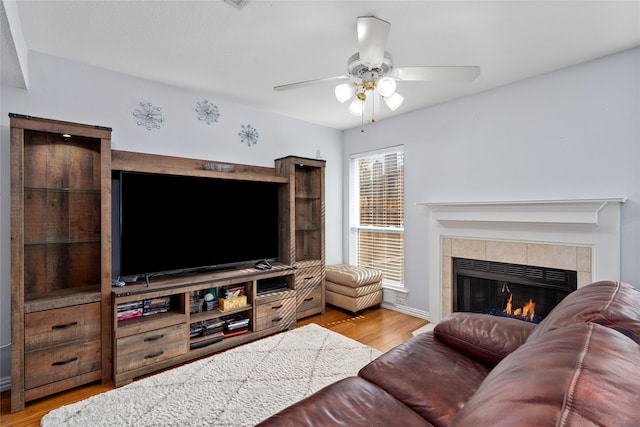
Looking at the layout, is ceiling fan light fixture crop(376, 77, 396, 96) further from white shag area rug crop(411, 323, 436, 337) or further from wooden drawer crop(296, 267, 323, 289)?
white shag area rug crop(411, 323, 436, 337)

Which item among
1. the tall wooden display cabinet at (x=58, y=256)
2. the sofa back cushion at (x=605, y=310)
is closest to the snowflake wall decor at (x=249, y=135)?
the tall wooden display cabinet at (x=58, y=256)

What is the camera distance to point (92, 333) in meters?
2.18

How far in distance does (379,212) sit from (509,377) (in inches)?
137

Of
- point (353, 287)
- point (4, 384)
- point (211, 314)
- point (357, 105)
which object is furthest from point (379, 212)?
point (4, 384)

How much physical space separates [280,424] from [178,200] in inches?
85.6

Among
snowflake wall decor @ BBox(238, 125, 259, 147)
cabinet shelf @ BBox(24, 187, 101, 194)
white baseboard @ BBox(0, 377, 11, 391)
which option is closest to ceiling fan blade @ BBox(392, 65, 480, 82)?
snowflake wall decor @ BBox(238, 125, 259, 147)

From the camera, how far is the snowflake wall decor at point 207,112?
309 cm

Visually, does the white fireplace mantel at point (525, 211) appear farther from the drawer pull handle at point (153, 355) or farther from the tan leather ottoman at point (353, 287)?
the drawer pull handle at point (153, 355)

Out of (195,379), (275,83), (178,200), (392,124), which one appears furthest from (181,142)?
(392,124)

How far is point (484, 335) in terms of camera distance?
160cm

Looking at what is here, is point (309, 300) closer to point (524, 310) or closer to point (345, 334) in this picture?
point (345, 334)

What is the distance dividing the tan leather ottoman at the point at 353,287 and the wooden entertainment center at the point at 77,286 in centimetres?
134

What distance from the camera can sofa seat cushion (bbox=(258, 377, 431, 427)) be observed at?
3.67 ft

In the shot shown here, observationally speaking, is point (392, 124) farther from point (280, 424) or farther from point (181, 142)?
point (280, 424)
